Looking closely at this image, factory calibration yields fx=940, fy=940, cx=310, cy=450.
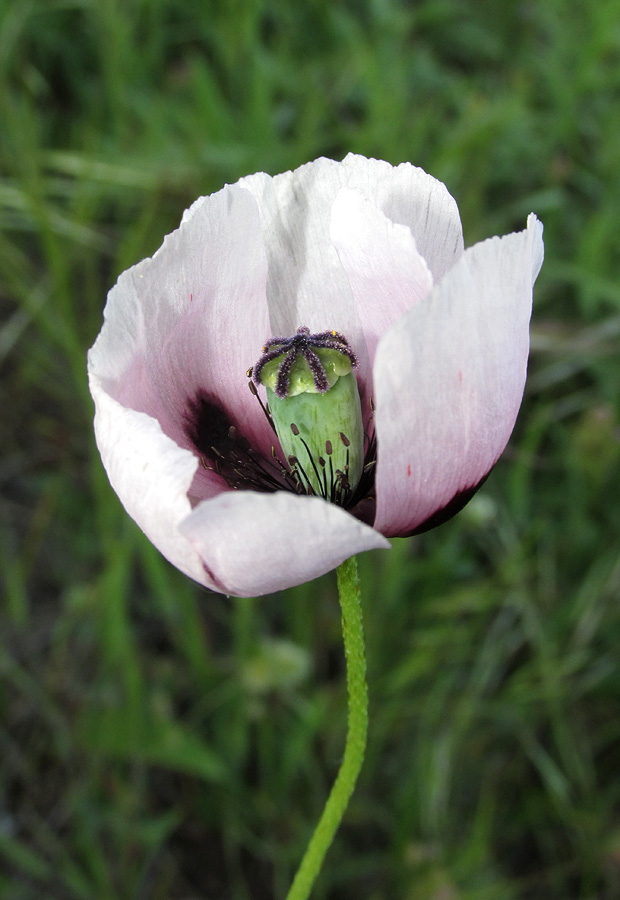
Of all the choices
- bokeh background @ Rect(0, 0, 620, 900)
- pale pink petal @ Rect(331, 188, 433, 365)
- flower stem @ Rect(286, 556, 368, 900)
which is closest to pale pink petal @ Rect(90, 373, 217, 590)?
flower stem @ Rect(286, 556, 368, 900)

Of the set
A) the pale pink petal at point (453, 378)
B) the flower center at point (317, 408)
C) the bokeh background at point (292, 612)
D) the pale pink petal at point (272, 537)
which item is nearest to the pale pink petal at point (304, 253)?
the flower center at point (317, 408)

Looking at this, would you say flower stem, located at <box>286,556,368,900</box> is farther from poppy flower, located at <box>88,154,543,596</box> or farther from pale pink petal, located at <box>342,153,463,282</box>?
pale pink petal, located at <box>342,153,463,282</box>

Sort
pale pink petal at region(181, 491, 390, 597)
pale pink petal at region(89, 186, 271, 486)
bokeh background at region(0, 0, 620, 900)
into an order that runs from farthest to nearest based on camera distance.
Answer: bokeh background at region(0, 0, 620, 900) < pale pink petal at region(89, 186, 271, 486) < pale pink petal at region(181, 491, 390, 597)

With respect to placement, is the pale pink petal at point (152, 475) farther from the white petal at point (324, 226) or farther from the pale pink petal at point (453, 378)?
the white petal at point (324, 226)

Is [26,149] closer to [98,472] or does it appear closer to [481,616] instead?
[98,472]

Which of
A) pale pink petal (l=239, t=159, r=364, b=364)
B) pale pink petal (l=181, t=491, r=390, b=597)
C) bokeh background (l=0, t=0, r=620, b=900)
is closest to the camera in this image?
pale pink petal (l=181, t=491, r=390, b=597)

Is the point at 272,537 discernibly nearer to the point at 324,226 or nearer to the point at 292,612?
the point at 324,226

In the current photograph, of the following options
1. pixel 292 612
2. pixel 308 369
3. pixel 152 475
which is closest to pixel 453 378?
pixel 308 369
